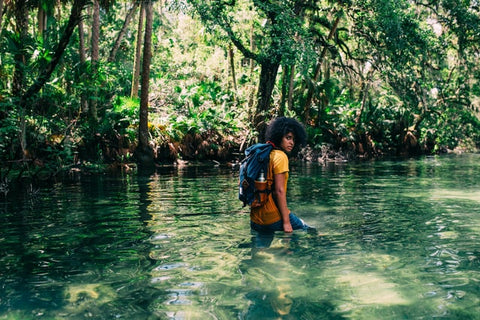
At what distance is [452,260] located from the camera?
5.41 metres

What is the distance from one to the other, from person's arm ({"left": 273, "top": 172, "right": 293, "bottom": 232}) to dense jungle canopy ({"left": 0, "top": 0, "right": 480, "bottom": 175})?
7.41 m

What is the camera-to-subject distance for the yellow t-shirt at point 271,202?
19.5 feet

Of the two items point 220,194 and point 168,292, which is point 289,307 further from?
point 220,194

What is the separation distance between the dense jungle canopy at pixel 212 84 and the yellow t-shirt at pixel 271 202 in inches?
285

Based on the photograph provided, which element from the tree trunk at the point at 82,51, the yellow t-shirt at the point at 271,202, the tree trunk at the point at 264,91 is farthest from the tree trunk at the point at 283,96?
the yellow t-shirt at the point at 271,202

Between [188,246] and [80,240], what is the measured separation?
1479 mm

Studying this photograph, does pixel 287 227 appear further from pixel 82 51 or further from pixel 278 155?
pixel 82 51

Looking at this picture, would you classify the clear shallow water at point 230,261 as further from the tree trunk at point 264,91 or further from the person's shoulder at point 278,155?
the tree trunk at point 264,91

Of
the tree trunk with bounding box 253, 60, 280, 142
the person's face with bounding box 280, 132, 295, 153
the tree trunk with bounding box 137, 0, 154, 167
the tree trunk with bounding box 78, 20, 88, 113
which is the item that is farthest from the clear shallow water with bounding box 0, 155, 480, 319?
the tree trunk with bounding box 253, 60, 280, 142

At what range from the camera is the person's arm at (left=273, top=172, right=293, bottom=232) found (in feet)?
19.6

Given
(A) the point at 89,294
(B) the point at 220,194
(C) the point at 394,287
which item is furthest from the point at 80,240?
(B) the point at 220,194

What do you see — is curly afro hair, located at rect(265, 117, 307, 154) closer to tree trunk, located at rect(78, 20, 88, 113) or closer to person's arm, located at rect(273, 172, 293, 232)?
person's arm, located at rect(273, 172, 293, 232)

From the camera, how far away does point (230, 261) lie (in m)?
5.45

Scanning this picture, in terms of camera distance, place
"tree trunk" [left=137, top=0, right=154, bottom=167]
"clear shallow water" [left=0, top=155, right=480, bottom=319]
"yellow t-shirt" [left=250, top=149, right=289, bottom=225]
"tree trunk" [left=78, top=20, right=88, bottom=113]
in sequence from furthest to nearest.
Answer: "tree trunk" [left=78, top=20, right=88, bottom=113], "tree trunk" [left=137, top=0, right=154, bottom=167], "yellow t-shirt" [left=250, top=149, right=289, bottom=225], "clear shallow water" [left=0, top=155, right=480, bottom=319]
